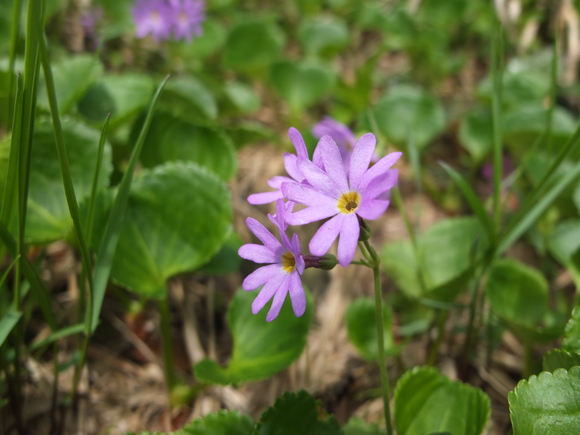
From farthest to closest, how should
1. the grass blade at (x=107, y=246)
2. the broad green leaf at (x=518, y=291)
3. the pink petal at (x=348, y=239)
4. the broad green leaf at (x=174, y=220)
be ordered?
the broad green leaf at (x=518, y=291) < the broad green leaf at (x=174, y=220) < the grass blade at (x=107, y=246) < the pink petal at (x=348, y=239)

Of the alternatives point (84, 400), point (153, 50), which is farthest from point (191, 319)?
point (153, 50)

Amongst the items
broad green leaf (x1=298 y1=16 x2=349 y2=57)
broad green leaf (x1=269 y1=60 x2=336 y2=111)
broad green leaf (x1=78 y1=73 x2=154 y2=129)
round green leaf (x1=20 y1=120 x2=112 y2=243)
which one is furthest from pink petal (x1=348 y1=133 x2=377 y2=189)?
broad green leaf (x1=298 y1=16 x2=349 y2=57)

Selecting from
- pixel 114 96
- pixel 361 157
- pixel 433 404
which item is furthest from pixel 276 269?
pixel 114 96

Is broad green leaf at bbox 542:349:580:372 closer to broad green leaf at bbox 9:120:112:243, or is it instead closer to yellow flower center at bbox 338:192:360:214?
yellow flower center at bbox 338:192:360:214

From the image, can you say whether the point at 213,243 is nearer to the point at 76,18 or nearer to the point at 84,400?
the point at 84,400

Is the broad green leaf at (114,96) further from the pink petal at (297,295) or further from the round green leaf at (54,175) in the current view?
the pink petal at (297,295)

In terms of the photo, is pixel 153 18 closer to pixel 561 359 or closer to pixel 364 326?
pixel 364 326

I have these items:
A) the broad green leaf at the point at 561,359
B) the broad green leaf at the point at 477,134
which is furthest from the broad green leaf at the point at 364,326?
the broad green leaf at the point at 477,134
